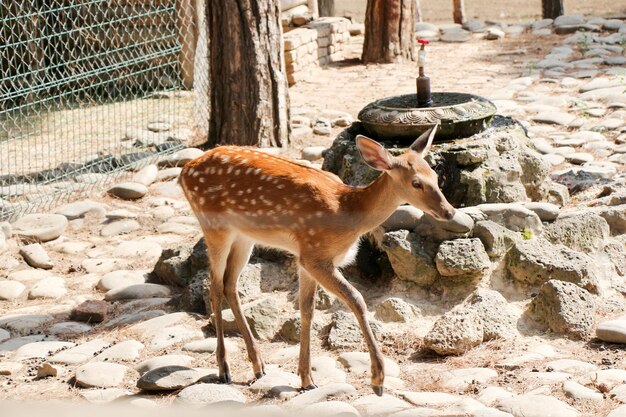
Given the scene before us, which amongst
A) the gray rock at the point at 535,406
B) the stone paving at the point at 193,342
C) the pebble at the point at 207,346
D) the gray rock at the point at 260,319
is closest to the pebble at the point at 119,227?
the stone paving at the point at 193,342

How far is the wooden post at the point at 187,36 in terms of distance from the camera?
36.6ft

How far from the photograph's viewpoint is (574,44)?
547 inches

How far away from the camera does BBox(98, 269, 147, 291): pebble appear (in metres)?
6.76

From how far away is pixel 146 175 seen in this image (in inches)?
359

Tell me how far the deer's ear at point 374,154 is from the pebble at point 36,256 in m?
3.40

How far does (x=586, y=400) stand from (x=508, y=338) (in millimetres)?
916

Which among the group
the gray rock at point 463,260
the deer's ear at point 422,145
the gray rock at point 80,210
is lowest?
the gray rock at point 80,210

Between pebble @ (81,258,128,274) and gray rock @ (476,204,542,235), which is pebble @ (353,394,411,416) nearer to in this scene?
gray rock @ (476,204,542,235)

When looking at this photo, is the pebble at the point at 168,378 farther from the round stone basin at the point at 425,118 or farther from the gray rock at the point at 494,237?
the round stone basin at the point at 425,118

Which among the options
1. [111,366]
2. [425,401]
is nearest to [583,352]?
[425,401]

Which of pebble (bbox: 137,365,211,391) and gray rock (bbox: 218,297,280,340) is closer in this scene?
pebble (bbox: 137,365,211,391)

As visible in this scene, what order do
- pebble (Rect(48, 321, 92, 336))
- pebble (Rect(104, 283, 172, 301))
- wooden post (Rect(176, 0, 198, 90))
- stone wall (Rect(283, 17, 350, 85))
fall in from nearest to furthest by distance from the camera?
pebble (Rect(48, 321, 92, 336)) < pebble (Rect(104, 283, 172, 301)) < wooden post (Rect(176, 0, 198, 90)) < stone wall (Rect(283, 17, 350, 85))

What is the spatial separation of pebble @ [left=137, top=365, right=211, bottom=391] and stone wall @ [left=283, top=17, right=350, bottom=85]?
7938mm

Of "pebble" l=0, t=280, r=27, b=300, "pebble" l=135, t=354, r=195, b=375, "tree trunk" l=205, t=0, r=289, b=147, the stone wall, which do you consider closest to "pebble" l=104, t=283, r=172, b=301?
"pebble" l=0, t=280, r=27, b=300
